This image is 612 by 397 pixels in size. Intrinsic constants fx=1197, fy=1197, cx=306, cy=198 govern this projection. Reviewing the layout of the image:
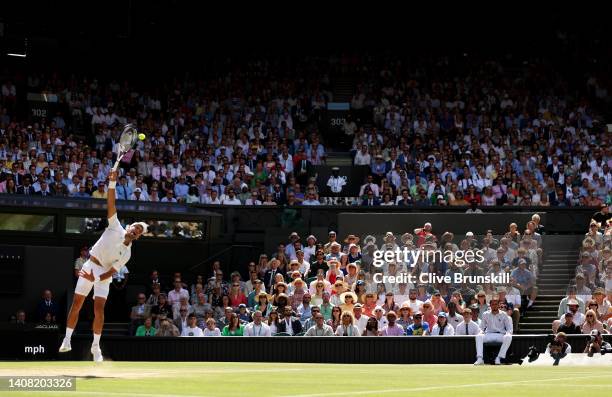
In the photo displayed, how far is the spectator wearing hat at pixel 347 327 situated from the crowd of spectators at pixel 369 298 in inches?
0.8

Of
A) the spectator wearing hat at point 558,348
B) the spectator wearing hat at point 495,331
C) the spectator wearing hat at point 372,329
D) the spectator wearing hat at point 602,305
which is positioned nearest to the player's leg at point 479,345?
the spectator wearing hat at point 495,331

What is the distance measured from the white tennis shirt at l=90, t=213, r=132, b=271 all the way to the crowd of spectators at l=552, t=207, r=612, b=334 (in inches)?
407

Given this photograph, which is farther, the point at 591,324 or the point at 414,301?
the point at 414,301

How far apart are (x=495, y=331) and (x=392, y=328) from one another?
2.15 meters

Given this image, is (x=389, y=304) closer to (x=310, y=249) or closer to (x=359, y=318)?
(x=359, y=318)

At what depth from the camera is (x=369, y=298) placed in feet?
79.9

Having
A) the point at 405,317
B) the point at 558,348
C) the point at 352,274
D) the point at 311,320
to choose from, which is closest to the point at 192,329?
the point at 311,320

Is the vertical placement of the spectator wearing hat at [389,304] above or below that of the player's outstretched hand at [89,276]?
below

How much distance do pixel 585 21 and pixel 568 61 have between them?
281cm

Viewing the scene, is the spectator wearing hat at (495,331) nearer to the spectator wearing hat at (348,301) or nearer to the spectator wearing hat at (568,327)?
the spectator wearing hat at (568,327)

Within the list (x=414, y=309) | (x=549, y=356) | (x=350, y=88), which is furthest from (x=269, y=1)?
(x=549, y=356)

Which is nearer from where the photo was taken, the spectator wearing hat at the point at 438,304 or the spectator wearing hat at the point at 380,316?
the spectator wearing hat at the point at 380,316

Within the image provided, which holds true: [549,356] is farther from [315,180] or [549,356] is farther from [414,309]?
[315,180]

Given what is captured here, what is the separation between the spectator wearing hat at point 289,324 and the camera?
23922 mm
